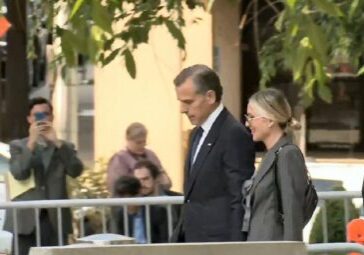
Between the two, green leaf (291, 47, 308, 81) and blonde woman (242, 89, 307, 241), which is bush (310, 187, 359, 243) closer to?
blonde woman (242, 89, 307, 241)

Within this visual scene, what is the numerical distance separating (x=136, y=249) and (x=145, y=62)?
36.8 ft

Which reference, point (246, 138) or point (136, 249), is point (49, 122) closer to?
point (246, 138)

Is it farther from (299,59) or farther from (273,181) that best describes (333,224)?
(299,59)

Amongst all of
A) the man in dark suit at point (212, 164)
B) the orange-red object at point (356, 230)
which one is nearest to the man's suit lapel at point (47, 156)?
the orange-red object at point (356, 230)

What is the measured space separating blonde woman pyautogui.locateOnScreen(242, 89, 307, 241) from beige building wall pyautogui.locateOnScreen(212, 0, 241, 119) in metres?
9.56

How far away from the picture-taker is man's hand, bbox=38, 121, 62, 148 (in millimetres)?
9695

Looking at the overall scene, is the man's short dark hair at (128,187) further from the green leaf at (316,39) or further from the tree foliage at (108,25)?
the green leaf at (316,39)

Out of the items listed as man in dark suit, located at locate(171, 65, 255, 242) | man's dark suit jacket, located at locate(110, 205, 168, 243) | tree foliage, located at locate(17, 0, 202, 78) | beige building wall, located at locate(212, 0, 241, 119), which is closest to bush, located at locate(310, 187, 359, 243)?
man's dark suit jacket, located at locate(110, 205, 168, 243)

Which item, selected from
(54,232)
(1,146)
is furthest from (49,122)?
(1,146)

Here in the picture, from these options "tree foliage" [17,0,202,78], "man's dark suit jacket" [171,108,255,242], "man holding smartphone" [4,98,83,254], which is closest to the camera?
"tree foliage" [17,0,202,78]

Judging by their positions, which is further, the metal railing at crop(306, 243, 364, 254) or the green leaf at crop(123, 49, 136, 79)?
the metal railing at crop(306, 243, 364, 254)

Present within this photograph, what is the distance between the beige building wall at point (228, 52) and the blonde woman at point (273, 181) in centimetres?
956

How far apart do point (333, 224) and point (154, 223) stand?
152 cm

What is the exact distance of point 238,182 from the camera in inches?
261
